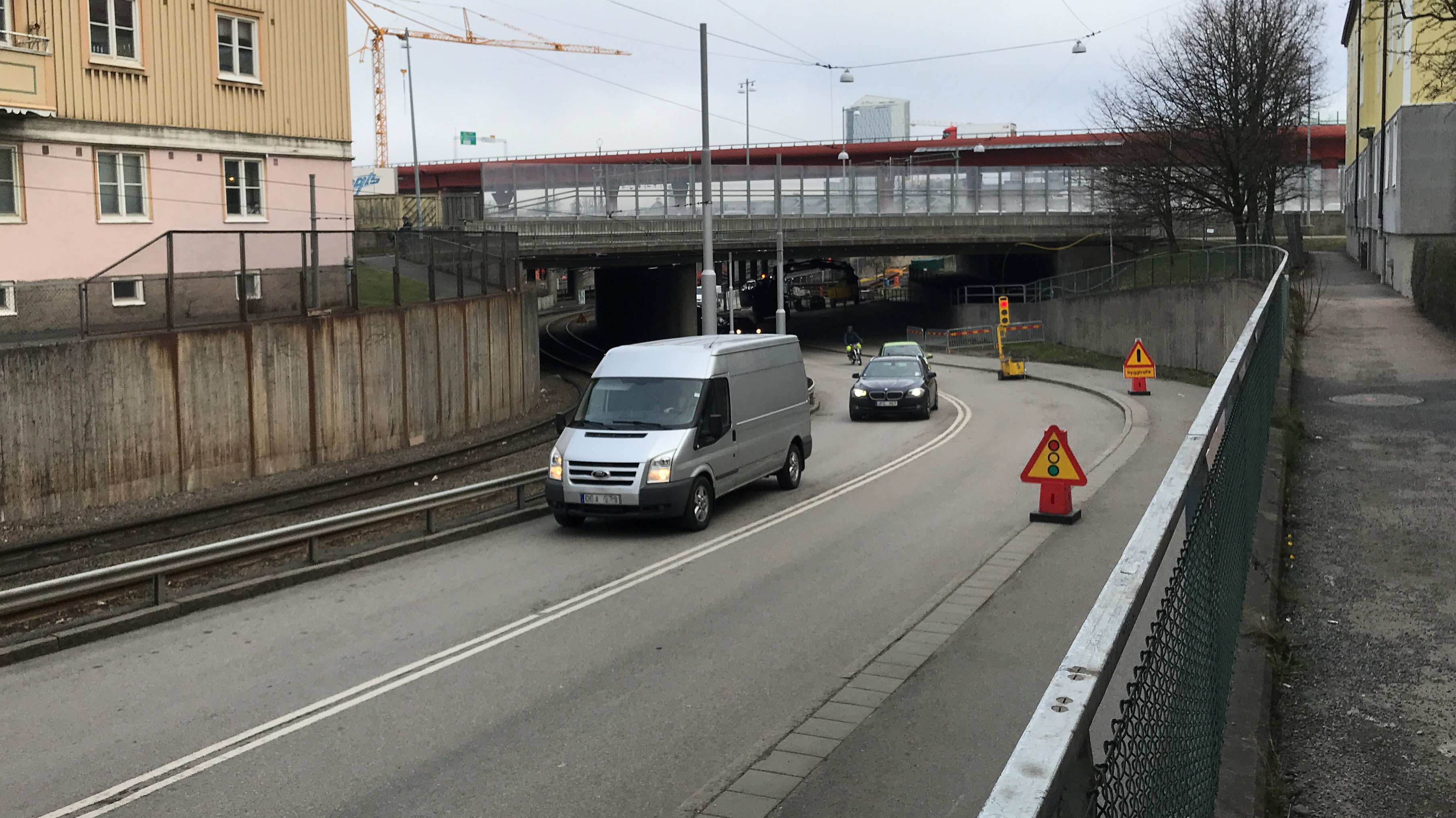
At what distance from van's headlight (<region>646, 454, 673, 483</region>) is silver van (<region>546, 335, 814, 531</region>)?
1 centimetres

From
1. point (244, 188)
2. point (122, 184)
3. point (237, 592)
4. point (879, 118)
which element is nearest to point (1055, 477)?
point (237, 592)

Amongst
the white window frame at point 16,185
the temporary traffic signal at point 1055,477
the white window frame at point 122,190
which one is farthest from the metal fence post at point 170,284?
the temporary traffic signal at point 1055,477

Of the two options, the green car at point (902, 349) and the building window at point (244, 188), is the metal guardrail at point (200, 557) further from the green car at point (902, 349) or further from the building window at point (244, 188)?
the green car at point (902, 349)

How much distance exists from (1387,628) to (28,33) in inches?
1076

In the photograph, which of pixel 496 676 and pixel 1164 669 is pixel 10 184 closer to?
pixel 496 676

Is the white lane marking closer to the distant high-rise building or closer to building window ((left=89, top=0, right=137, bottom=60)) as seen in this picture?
building window ((left=89, top=0, right=137, bottom=60))

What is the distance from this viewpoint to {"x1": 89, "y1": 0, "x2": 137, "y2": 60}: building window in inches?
1089

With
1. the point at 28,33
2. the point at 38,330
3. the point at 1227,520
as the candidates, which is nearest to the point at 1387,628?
the point at 1227,520

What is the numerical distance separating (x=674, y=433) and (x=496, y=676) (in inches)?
259

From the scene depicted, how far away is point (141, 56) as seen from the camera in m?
28.7

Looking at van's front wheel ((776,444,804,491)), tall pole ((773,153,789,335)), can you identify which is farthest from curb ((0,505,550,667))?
tall pole ((773,153,789,335))

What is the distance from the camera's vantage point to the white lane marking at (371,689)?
7723 millimetres

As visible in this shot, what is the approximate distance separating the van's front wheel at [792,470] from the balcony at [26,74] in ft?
57.0

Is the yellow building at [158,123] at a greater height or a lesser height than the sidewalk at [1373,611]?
greater
